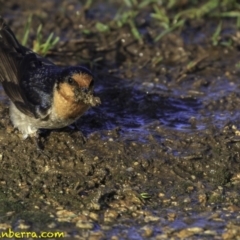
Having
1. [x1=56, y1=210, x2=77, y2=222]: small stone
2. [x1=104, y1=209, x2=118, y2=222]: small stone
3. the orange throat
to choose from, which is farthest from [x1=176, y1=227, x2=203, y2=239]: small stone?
the orange throat

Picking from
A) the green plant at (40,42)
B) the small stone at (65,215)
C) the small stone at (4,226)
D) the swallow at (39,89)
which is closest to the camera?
the small stone at (4,226)

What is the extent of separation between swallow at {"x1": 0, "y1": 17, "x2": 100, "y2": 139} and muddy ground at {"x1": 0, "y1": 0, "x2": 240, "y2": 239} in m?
0.17

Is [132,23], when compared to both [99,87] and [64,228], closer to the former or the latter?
[99,87]

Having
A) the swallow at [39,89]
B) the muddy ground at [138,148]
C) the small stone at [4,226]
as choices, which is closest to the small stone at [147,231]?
the muddy ground at [138,148]

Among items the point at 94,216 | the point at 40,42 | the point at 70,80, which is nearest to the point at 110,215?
the point at 94,216

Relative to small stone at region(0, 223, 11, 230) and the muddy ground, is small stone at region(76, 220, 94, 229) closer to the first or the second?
the muddy ground

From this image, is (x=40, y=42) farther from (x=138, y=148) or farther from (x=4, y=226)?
(x=4, y=226)

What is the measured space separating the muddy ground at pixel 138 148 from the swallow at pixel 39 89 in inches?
6.5

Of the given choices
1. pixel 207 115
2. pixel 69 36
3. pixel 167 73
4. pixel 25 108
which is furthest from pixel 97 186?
pixel 69 36

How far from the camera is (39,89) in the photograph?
6.00 meters

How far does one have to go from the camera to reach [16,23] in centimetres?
798

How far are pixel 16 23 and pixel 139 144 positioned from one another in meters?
2.62

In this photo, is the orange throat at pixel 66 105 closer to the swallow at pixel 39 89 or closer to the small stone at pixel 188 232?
the swallow at pixel 39 89

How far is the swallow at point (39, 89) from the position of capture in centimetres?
560
